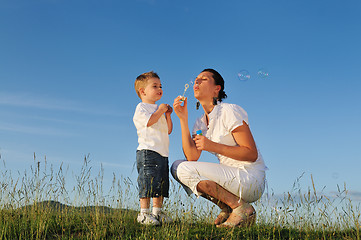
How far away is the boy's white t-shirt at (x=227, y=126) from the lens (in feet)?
19.8

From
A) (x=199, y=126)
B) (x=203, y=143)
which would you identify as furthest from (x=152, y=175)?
(x=199, y=126)

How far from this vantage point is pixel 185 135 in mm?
6180

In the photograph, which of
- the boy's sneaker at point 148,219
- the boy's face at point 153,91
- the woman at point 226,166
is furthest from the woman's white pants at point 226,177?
the boy's face at point 153,91

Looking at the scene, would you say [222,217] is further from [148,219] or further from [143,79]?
[143,79]

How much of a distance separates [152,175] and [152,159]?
10.3 inches

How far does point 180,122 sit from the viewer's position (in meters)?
6.19

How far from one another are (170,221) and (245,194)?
133 cm

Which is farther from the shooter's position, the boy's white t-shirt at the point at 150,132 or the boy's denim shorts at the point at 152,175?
the boy's white t-shirt at the point at 150,132

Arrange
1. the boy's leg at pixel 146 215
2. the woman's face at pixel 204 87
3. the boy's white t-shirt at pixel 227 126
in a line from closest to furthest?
the boy's leg at pixel 146 215 → the boy's white t-shirt at pixel 227 126 → the woman's face at pixel 204 87

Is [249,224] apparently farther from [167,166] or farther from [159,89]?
[159,89]

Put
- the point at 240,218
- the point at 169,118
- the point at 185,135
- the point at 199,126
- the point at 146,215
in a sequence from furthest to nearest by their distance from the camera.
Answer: the point at 199,126 < the point at 169,118 < the point at 185,135 < the point at 146,215 < the point at 240,218

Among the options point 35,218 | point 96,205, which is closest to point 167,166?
point 96,205

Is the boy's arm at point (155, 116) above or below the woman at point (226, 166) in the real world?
above

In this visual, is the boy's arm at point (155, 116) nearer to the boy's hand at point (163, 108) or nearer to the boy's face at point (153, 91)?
the boy's hand at point (163, 108)
